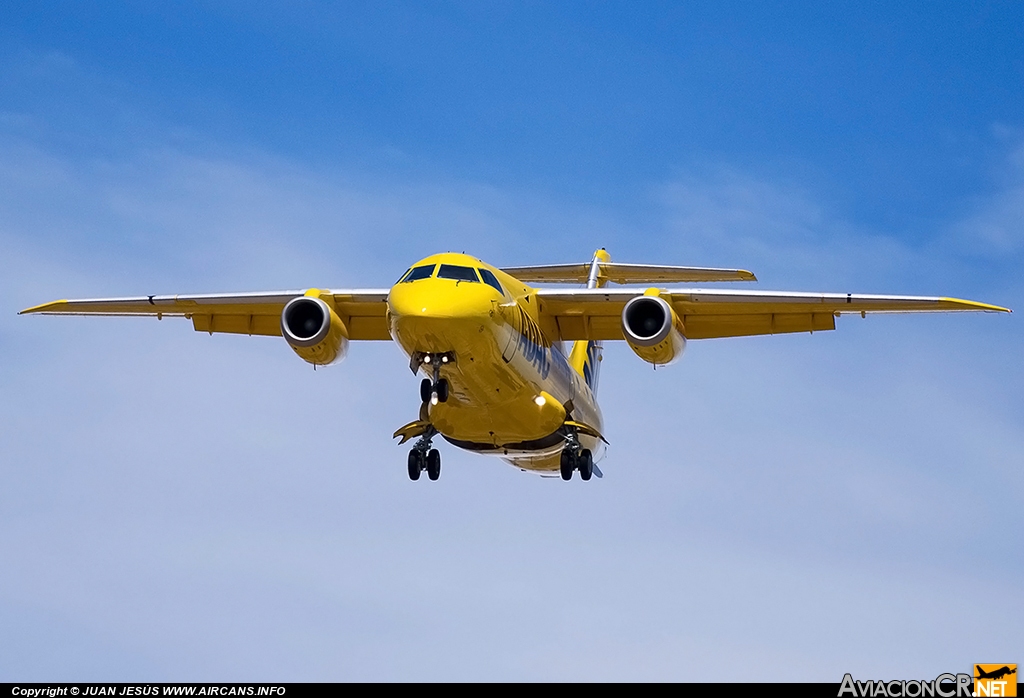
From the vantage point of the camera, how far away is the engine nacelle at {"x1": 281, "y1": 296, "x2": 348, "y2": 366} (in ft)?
63.6

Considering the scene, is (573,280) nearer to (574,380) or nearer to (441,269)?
(574,380)

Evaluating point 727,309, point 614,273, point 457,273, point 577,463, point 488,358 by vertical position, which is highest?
point 614,273

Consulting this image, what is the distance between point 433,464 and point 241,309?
4.02 meters

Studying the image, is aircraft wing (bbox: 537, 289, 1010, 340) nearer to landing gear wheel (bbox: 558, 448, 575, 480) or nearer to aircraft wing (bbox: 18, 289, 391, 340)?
landing gear wheel (bbox: 558, 448, 575, 480)

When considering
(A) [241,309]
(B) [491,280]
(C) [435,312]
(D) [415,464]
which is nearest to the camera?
(C) [435,312]

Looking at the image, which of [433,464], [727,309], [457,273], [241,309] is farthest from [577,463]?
[241,309]

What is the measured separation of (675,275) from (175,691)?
11.6 m

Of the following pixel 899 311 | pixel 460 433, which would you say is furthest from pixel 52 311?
Result: pixel 899 311

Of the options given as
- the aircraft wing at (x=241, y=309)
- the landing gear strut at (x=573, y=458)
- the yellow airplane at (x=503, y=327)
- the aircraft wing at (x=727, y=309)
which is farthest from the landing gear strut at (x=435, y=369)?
the landing gear strut at (x=573, y=458)

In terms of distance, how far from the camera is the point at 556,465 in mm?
21344

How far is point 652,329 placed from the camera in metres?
18.8

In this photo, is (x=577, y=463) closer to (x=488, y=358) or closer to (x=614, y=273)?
(x=488, y=358)

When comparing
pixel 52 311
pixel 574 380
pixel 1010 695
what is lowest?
pixel 1010 695

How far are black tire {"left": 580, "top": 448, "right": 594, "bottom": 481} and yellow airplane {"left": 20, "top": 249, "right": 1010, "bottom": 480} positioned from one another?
0.07 feet
